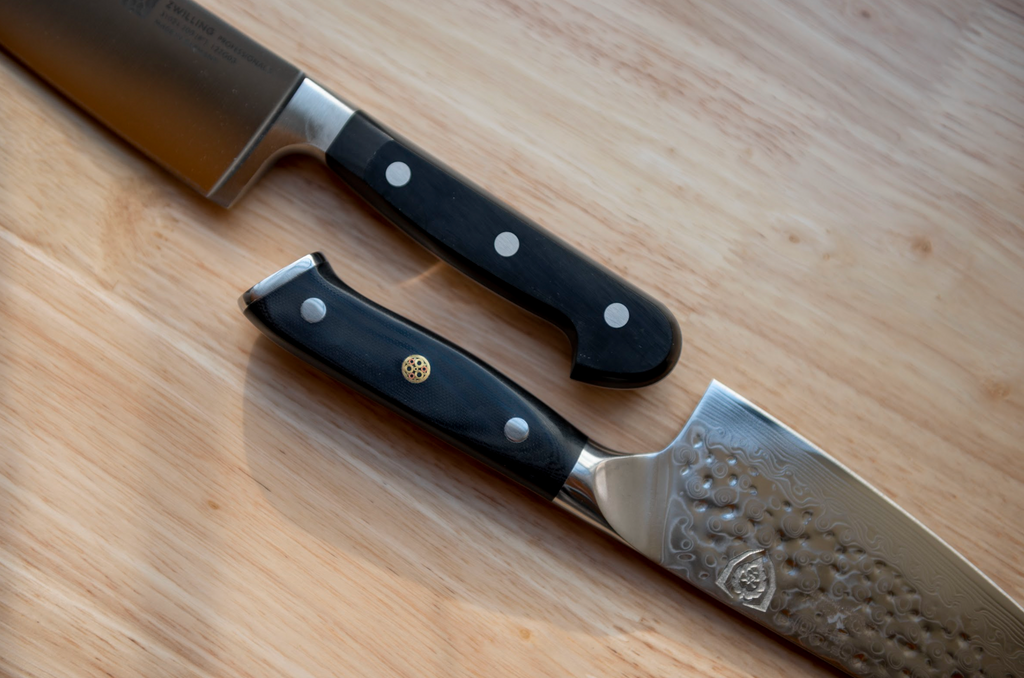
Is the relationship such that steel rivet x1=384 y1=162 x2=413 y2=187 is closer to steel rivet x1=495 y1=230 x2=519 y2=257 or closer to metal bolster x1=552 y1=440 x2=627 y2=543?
steel rivet x1=495 y1=230 x2=519 y2=257

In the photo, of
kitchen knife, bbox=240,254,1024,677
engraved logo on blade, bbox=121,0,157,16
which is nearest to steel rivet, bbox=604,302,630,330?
kitchen knife, bbox=240,254,1024,677

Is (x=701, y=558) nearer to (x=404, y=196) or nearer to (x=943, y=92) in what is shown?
(x=404, y=196)

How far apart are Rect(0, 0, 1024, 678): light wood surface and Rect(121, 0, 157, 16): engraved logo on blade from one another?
9cm

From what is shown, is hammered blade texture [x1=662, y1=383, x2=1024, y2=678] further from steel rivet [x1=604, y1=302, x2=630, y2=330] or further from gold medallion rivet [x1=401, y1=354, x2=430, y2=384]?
gold medallion rivet [x1=401, y1=354, x2=430, y2=384]

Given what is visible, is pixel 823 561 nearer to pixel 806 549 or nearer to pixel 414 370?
pixel 806 549

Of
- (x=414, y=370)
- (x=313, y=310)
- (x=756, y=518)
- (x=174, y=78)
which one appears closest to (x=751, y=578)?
(x=756, y=518)

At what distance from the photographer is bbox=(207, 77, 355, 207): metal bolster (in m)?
0.74

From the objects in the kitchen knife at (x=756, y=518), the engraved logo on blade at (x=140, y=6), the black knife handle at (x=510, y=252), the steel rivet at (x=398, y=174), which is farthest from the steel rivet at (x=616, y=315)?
the engraved logo on blade at (x=140, y=6)

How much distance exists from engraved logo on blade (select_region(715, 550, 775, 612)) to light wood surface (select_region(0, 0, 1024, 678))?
0.06 metres

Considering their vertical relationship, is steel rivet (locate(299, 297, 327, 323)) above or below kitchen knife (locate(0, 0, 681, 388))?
below

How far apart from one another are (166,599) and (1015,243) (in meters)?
1.02

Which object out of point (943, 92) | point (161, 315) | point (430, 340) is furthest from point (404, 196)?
point (943, 92)

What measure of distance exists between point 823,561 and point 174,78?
33.0 inches

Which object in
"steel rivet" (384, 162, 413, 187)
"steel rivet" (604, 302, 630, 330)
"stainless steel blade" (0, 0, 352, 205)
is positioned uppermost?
"steel rivet" (604, 302, 630, 330)
